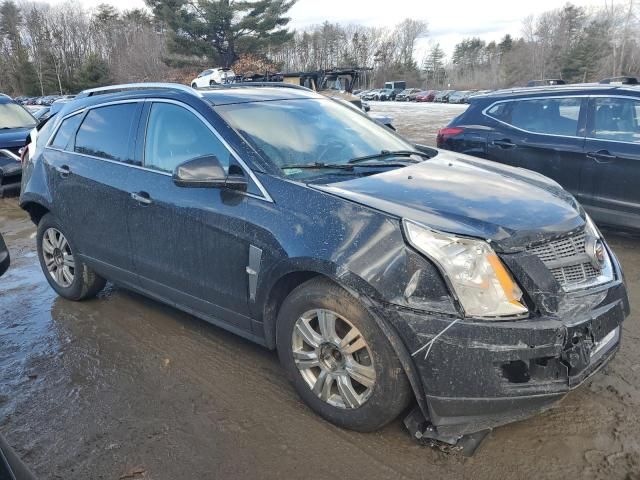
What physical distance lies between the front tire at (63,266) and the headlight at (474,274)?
3.19 meters

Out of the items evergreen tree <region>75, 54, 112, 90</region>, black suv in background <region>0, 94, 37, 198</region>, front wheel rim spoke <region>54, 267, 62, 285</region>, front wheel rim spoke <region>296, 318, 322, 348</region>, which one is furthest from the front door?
evergreen tree <region>75, 54, 112, 90</region>

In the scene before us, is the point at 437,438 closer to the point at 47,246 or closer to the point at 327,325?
the point at 327,325

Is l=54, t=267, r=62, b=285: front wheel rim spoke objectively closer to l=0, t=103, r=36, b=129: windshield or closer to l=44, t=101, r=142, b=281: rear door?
l=44, t=101, r=142, b=281: rear door

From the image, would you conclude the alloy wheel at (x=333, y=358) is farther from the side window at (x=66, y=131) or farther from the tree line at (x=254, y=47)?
the tree line at (x=254, y=47)

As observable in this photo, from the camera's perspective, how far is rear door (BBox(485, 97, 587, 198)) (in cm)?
591

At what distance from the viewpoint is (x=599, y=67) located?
66.4m

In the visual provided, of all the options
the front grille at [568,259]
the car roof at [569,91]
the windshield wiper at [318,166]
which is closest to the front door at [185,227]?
the windshield wiper at [318,166]

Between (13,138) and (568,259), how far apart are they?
9664 mm

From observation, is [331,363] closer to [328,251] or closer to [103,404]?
[328,251]

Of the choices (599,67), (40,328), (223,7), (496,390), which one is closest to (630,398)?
(496,390)

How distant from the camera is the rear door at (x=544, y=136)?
19.4 feet

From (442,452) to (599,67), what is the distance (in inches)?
2967

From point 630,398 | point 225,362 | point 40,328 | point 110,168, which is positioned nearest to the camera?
point 630,398

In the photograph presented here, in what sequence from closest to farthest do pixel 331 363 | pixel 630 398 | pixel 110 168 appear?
1. pixel 331 363
2. pixel 630 398
3. pixel 110 168
